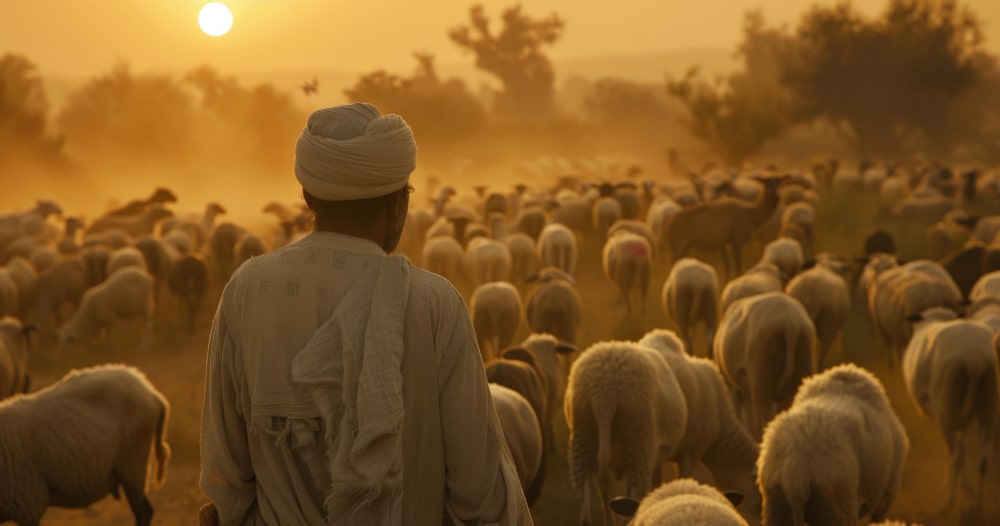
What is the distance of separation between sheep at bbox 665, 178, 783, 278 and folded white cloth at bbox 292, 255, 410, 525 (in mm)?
15980

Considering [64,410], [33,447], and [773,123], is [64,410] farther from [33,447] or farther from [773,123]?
[773,123]

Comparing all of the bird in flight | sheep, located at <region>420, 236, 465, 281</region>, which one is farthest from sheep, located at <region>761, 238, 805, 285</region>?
the bird in flight

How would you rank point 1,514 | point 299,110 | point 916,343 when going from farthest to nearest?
point 299,110
point 916,343
point 1,514

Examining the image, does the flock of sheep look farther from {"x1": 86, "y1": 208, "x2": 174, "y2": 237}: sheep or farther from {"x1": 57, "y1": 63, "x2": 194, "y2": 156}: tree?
{"x1": 57, "y1": 63, "x2": 194, "y2": 156}: tree

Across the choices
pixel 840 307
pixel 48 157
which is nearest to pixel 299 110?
pixel 48 157

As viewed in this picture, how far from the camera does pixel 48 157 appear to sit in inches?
1827

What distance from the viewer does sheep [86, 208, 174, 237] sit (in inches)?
902

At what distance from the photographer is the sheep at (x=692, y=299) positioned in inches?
493

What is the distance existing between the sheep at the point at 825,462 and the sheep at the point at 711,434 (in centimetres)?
157

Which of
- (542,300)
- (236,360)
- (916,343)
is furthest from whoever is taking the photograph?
(542,300)

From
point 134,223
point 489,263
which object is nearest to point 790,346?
point 489,263

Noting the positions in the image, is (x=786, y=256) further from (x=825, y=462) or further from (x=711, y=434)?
(x=825, y=462)

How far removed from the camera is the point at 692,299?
12.5 meters

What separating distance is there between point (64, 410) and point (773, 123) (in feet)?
136
